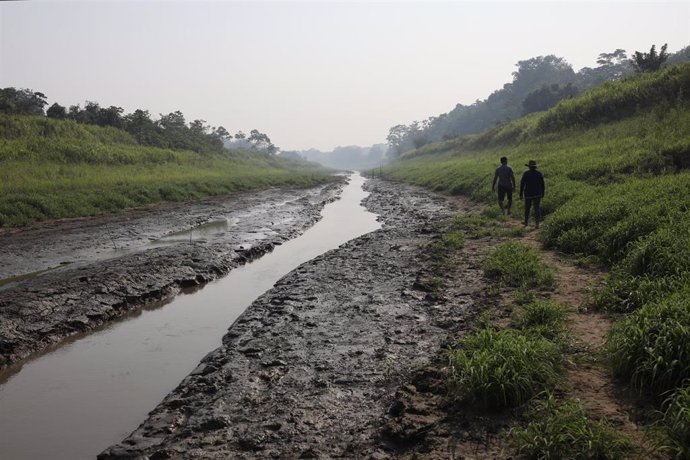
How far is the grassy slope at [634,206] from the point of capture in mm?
4328

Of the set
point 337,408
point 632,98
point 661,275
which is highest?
point 632,98

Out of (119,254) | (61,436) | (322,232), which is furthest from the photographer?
(322,232)

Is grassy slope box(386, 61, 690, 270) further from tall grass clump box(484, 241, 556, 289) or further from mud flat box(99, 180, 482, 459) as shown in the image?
mud flat box(99, 180, 482, 459)

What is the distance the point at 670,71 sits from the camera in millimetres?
24312

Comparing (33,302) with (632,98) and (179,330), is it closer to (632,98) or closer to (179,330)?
(179,330)

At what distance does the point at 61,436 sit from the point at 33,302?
14.2ft

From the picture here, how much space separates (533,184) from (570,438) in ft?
33.2

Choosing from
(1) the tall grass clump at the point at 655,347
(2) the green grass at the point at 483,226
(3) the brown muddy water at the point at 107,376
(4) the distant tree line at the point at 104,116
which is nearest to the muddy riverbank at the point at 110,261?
(3) the brown muddy water at the point at 107,376

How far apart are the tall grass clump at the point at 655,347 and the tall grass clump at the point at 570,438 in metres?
A: 0.77

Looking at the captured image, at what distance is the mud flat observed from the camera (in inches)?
170

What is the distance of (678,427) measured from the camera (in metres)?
3.34

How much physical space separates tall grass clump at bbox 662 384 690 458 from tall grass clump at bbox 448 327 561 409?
1.01 meters

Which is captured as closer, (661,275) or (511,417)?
(511,417)

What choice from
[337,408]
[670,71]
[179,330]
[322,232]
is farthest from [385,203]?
[337,408]
